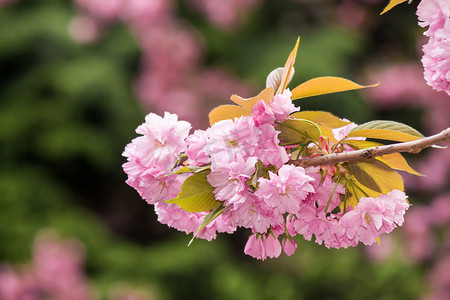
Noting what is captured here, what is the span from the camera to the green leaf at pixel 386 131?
61cm

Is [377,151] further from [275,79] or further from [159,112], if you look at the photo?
[159,112]

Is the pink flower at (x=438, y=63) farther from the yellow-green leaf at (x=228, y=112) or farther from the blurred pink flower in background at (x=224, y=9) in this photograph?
the blurred pink flower in background at (x=224, y=9)

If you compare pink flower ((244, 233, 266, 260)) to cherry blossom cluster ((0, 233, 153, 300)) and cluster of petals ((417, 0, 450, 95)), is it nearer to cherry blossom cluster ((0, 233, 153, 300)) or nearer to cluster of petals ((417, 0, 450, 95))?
cluster of petals ((417, 0, 450, 95))

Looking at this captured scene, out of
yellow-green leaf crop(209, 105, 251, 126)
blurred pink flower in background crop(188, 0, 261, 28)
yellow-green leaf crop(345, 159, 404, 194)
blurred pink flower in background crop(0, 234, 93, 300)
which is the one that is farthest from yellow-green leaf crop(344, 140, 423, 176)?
blurred pink flower in background crop(188, 0, 261, 28)

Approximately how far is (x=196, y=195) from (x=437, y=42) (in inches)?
10.9

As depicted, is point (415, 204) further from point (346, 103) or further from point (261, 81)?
point (261, 81)

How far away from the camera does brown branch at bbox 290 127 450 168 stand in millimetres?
567

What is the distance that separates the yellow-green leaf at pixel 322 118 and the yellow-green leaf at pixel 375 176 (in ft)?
0.14

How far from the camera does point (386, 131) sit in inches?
24.1

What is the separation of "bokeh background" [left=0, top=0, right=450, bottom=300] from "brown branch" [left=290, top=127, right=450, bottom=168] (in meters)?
2.67

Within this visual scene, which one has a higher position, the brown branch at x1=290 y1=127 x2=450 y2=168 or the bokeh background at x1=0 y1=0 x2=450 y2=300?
the brown branch at x1=290 y1=127 x2=450 y2=168

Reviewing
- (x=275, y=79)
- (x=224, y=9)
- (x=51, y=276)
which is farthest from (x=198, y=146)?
(x=224, y=9)

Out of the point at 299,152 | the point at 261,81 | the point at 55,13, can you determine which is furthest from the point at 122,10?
the point at 299,152

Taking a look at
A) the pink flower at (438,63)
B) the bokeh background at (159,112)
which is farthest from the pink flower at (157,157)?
the bokeh background at (159,112)
